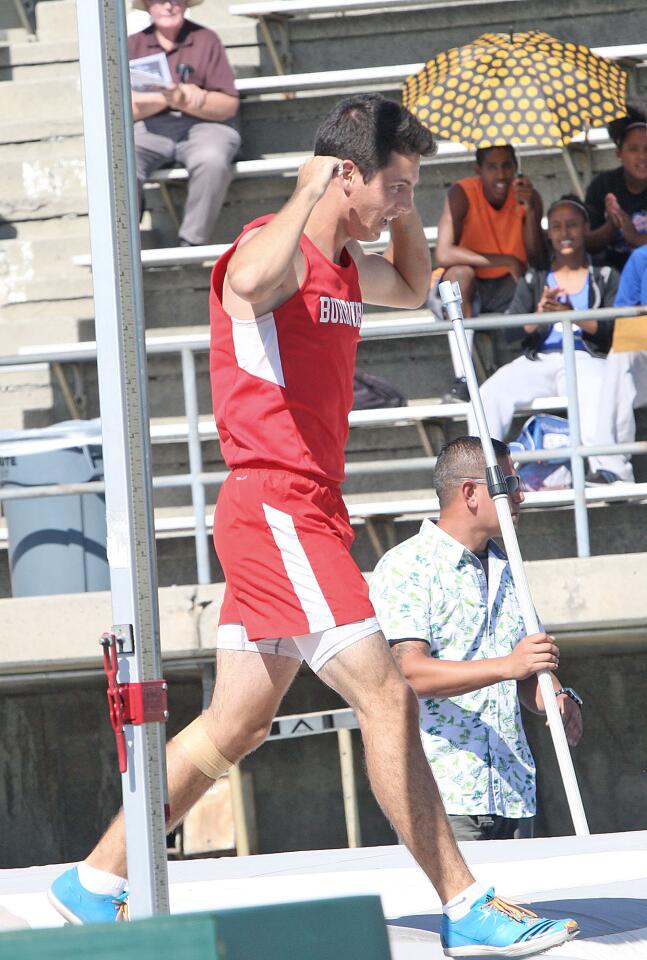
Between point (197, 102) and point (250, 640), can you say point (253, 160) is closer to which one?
point (197, 102)

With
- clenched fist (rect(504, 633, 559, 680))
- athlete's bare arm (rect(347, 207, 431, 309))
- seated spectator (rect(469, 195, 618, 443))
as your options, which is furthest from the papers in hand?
clenched fist (rect(504, 633, 559, 680))

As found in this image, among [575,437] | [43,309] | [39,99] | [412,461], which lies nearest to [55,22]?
[39,99]

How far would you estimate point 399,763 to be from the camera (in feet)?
10.3

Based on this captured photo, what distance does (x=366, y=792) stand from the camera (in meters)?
7.37

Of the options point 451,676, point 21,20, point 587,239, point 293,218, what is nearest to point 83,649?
point 451,676

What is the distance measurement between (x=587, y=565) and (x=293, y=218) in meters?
3.76

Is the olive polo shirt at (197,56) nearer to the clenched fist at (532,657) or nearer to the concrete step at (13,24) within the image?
the concrete step at (13,24)

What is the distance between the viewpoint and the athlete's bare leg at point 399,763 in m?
3.12

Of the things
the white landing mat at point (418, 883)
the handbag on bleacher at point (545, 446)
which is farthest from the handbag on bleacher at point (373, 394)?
the white landing mat at point (418, 883)

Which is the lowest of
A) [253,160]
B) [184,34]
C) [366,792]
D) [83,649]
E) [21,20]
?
[366,792]

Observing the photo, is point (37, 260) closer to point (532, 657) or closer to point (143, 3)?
point (143, 3)

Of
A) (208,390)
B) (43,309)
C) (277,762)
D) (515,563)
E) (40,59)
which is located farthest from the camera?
(40,59)

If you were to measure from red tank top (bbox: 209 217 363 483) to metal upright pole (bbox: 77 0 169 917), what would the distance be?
57 centimetres

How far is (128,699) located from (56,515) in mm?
4395
